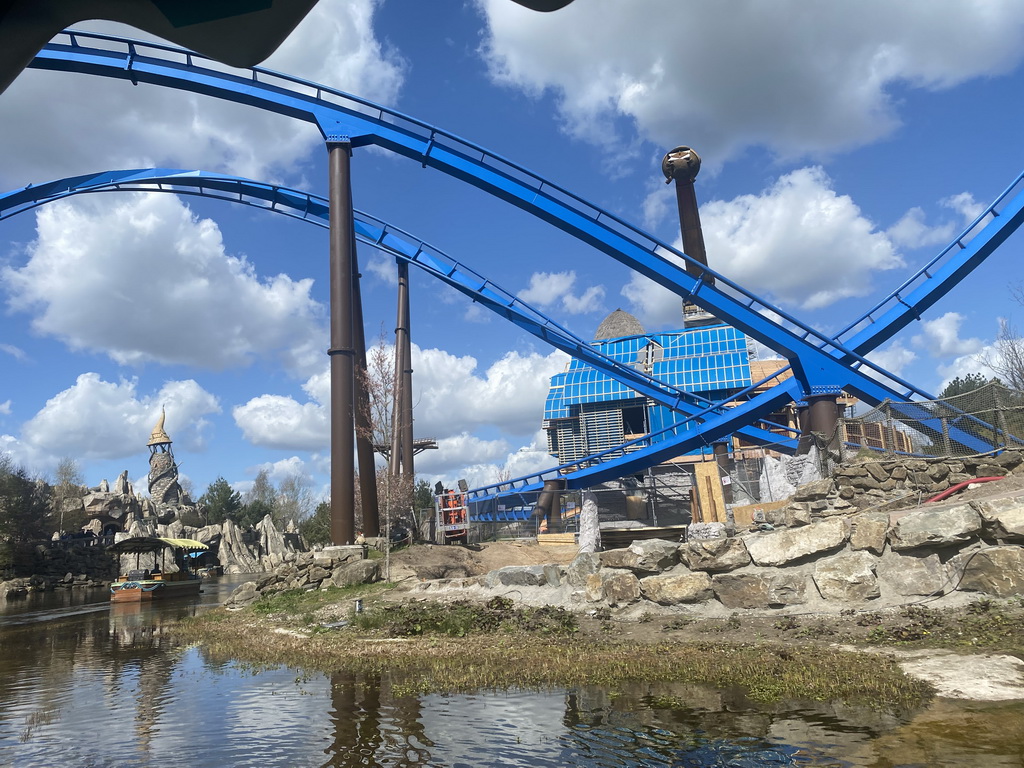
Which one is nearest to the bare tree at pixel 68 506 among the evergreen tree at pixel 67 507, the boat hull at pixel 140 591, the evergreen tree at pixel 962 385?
the evergreen tree at pixel 67 507

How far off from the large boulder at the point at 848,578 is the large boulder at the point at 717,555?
Answer: 1.00 metres

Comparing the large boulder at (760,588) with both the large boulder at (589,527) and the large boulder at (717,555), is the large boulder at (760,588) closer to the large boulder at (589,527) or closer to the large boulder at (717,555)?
the large boulder at (717,555)

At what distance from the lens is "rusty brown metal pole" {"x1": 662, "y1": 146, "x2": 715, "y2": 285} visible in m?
55.8

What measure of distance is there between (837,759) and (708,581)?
5.32 m

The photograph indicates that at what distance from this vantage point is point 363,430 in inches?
792

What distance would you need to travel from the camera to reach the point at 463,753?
492 cm

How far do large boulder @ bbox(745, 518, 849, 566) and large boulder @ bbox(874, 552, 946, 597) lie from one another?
0.60 meters

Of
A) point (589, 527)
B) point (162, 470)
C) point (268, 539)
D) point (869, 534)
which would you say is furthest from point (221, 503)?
point (869, 534)

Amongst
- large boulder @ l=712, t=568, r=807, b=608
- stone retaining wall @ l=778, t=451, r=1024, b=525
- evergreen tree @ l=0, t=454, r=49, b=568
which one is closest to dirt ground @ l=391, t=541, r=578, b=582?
stone retaining wall @ l=778, t=451, r=1024, b=525

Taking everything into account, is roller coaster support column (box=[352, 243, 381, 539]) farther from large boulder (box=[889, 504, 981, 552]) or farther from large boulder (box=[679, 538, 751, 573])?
large boulder (box=[889, 504, 981, 552])

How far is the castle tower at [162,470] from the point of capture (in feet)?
249

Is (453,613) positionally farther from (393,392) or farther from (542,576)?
(393,392)

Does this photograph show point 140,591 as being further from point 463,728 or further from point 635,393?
point 635,393

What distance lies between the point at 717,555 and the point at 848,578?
171 centimetres
